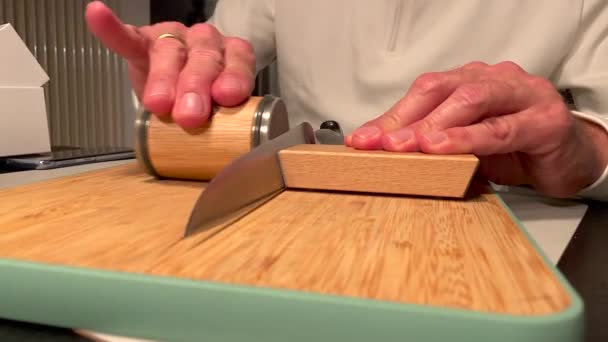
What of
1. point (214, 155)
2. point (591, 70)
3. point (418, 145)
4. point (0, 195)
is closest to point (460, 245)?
point (418, 145)

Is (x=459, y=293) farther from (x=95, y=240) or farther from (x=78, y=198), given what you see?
(x=78, y=198)

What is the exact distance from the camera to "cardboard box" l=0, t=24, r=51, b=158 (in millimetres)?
960

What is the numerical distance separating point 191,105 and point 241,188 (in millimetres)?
188

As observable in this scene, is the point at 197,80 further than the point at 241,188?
Yes

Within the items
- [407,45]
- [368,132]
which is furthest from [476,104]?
[407,45]

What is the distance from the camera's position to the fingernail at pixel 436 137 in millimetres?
618

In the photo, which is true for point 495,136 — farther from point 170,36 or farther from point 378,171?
point 170,36

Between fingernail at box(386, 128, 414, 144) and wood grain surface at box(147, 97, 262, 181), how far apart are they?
0.56ft

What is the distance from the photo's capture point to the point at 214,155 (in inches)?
26.5

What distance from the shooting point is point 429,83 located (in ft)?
2.19

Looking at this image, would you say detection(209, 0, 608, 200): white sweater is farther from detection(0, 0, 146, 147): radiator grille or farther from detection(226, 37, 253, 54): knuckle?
detection(0, 0, 146, 147): radiator grille

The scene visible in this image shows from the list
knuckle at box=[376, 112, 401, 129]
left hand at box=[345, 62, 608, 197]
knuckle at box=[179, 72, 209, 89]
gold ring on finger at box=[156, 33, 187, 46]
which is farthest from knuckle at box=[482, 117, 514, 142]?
gold ring on finger at box=[156, 33, 187, 46]

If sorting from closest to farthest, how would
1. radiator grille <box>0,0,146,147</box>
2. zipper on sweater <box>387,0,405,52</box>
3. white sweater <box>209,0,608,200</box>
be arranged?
1. white sweater <box>209,0,608,200</box>
2. zipper on sweater <box>387,0,405,52</box>
3. radiator grille <box>0,0,146,147</box>

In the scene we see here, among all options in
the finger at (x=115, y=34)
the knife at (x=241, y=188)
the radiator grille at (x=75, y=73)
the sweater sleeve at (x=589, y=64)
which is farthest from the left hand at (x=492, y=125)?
the radiator grille at (x=75, y=73)
